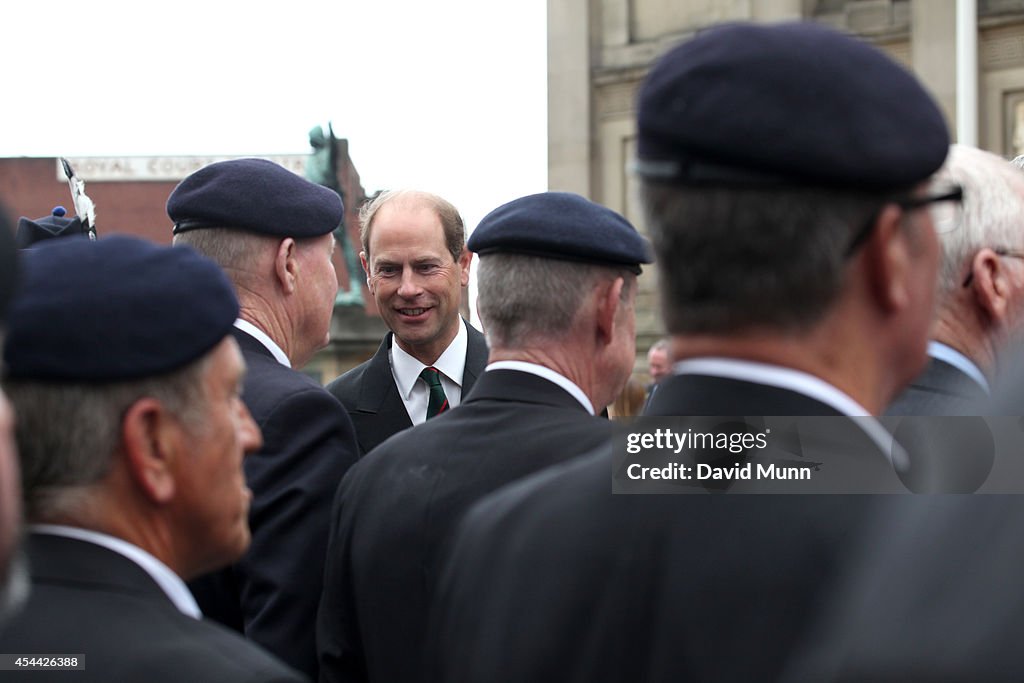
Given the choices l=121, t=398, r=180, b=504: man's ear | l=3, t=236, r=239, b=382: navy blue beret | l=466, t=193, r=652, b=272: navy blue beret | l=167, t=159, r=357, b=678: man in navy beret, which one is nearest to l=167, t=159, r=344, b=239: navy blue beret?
l=167, t=159, r=357, b=678: man in navy beret

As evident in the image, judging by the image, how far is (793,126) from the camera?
1.30m

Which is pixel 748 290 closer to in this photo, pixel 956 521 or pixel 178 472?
pixel 956 521

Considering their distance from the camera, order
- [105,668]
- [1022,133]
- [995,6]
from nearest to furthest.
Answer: [105,668] → [1022,133] → [995,6]

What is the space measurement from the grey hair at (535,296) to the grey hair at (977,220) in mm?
669

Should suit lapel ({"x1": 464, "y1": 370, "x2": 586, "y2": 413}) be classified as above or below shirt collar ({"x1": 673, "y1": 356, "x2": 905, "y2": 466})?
below

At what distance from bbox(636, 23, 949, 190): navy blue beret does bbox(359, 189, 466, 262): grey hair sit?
3.15 metres

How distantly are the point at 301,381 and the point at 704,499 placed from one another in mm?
1644

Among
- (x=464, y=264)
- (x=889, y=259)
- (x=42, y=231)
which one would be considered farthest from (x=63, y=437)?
(x=464, y=264)

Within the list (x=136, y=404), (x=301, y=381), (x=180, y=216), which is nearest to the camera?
(x=136, y=404)

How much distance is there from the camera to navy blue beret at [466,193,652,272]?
2.72 m

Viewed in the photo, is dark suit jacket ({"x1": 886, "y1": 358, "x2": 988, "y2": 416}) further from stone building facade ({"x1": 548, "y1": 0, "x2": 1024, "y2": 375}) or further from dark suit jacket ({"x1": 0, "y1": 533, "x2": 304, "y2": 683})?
stone building facade ({"x1": 548, "y1": 0, "x2": 1024, "y2": 375})

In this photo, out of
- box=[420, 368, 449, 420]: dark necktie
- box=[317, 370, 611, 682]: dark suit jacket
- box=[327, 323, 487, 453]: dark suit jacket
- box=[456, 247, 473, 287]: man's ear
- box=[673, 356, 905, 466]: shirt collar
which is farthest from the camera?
box=[456, 247, 473, 287]: man's ear

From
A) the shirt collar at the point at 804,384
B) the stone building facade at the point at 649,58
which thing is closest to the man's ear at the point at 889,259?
the shirt collar at the point at 804,384

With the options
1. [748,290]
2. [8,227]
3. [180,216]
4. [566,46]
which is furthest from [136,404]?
[566,46]
